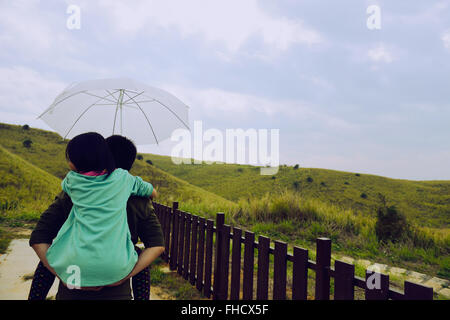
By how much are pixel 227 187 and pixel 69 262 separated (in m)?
51.3

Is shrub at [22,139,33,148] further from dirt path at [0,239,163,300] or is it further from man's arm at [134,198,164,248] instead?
man's arm at [134,198,164,248]

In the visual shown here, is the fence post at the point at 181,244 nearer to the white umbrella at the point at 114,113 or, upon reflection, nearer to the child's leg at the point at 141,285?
the white umbrella at the point at 114,113

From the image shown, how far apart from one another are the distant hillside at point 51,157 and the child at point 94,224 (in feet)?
108

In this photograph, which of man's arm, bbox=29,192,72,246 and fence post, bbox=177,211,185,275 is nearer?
man's arm, bbox=29,192,72,246

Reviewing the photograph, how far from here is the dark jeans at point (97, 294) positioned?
57.9 inches

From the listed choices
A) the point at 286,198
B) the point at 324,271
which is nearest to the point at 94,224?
the point at 324,271

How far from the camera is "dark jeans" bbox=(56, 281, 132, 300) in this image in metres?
1.47

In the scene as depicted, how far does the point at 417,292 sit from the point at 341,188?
49787 mm

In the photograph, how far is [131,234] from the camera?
1699mm

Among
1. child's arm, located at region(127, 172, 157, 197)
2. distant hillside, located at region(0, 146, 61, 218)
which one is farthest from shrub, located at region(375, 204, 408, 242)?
distant hillside, located at region(0, 146, 61, 218)

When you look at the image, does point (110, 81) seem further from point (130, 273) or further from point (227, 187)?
point (227, 187)

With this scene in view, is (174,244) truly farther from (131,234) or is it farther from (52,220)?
(52,220)
